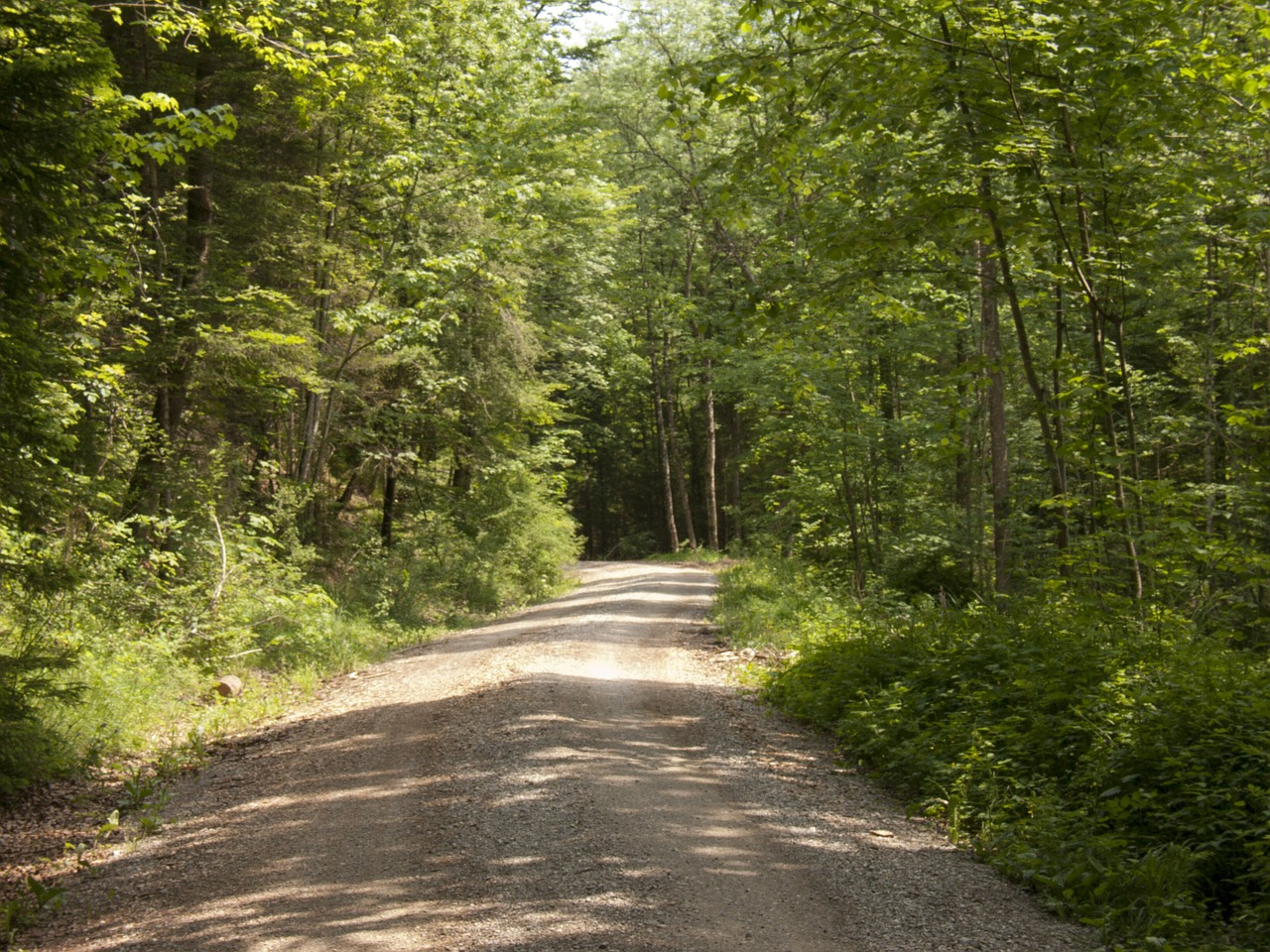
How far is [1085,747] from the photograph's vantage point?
652 cm

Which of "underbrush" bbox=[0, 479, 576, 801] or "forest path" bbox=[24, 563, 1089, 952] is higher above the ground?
A: "underbrush" bbox=[0, 479, 576, 801]

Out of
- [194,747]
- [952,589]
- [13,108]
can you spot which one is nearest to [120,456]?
[194,747]

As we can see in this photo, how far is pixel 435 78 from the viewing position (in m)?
17.3

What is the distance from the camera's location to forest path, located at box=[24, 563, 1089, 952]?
189 inches

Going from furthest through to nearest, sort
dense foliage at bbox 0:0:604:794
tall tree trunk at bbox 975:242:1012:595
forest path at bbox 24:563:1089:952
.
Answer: tall tree trunk at bbox 975:242:1012:595 < dense foliage at bbox 0:0:604:794 < forest path at bbox 24:563:1089:952

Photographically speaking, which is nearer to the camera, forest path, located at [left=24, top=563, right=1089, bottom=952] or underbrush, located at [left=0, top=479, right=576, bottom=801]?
forest path, located at [left=24, top=563, right=1089, bottom=952]

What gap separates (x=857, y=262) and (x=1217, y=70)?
326cm

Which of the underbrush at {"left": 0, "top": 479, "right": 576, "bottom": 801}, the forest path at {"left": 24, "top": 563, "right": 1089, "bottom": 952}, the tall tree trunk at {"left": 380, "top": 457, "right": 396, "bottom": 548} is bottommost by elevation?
the forest path at {"left": 24, "top": 563, "right": 1089, "bottom": 952}

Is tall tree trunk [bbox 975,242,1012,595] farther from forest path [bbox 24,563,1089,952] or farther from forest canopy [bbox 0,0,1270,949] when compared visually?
forest path [bbox 24,563,1089,952]

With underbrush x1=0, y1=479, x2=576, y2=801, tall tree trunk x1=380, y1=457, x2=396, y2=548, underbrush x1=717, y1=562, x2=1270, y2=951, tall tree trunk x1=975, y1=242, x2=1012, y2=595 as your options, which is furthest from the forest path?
tall tree trunk x1=380, y1=457, x2=396, y2=548

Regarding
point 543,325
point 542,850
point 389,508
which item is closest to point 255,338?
point 389,508

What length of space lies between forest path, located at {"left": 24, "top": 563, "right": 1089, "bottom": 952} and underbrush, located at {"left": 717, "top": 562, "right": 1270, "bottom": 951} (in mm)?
369

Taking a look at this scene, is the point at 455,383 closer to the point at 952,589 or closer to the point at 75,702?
the point at 952,589

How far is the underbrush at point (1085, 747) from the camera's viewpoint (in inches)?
195
